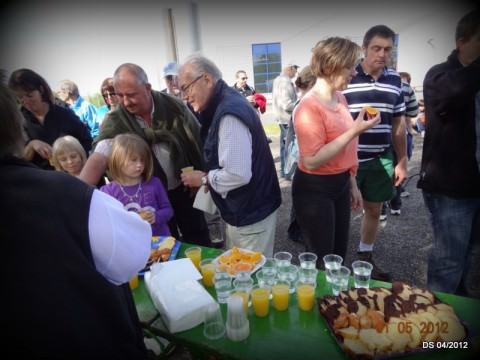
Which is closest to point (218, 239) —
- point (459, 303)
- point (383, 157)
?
point (383, 157)

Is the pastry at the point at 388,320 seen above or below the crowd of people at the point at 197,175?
below

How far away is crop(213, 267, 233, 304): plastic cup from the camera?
1.49 m

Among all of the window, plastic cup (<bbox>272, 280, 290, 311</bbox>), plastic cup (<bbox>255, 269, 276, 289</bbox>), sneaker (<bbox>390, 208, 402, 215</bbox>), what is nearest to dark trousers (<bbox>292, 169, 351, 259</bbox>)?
plastic cup (<bbox>255, 269, 276, 289</bbox>)

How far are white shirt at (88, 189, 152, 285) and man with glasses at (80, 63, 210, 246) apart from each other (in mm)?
1434

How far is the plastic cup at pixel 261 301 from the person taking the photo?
1.36 m

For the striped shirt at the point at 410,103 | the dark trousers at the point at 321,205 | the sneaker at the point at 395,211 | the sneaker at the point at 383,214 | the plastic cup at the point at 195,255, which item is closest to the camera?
the plastic cup at the point at 195,255

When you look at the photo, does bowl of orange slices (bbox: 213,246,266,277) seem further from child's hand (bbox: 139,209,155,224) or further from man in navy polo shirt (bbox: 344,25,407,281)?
man in navy polo shirt (bbox: 344,25,407,281)

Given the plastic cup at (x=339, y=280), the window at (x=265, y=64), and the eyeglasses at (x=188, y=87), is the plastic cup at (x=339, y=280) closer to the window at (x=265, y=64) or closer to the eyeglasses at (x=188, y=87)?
the eyeglasses at (x=188, y=87)

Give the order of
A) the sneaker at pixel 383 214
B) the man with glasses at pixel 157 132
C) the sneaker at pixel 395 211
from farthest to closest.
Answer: the sneaker at pixel 395 211, the sneaker at pixel 383 214, the man with glasses at pixel 157 132

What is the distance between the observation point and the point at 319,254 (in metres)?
2.13

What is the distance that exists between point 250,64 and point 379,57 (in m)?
9.52

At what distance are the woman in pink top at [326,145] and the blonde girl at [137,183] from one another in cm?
105

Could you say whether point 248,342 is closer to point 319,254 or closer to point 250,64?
point 319,254

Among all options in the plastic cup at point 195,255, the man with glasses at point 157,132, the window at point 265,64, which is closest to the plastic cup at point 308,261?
the plastic cup at point 195,255
